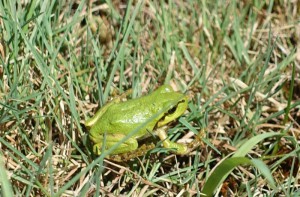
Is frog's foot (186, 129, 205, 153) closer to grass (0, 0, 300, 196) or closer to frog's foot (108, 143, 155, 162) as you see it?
grass (0, 0, 300, 196)

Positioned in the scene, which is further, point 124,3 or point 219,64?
point 124,3

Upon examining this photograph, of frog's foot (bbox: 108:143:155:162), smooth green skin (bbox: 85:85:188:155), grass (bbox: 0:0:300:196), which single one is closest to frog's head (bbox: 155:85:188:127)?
smooth green skin (bbox: 85:85:188:155)

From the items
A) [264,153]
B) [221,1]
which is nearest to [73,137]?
[264,153]

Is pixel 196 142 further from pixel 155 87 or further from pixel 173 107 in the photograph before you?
pixel 155 87

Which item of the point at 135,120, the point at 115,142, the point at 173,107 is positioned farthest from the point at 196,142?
the point at 115,142

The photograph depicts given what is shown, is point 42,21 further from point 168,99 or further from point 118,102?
point 168,99
